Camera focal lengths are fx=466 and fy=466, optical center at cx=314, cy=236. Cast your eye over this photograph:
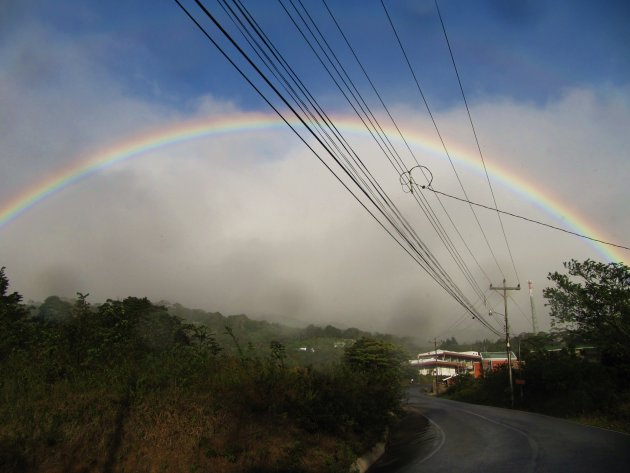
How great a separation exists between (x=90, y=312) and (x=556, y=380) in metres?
37.4

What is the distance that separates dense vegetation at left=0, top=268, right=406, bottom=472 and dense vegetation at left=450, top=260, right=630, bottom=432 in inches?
854

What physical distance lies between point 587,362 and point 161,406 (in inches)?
1482

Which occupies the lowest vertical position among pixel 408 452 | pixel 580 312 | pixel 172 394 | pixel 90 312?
pixel 408 452

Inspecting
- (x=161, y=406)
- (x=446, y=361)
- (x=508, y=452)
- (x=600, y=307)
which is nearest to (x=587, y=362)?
(x=600, y=307)

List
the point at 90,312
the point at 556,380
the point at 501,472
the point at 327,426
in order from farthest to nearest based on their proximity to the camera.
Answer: the point at 556,380 < the point at 90,312 < the point at 327,426 < the point at 501,472

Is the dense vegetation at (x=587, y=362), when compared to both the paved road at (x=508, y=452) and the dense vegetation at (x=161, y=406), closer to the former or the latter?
the paved road at (x=508, y=452)

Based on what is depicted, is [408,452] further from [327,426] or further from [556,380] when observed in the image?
[556,380]

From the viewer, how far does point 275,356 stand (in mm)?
14992

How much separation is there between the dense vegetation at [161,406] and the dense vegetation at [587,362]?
21.7m

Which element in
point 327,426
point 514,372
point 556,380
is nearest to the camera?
point 327,426

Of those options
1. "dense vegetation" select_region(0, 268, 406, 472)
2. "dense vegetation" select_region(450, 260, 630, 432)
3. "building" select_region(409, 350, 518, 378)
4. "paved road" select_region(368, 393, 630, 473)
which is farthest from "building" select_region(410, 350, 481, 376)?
"dense vegetation" select_region(0, 268, 406, 472)

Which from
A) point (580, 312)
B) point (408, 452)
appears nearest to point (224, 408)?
point (408, 452)

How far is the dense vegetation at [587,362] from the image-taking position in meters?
32.3

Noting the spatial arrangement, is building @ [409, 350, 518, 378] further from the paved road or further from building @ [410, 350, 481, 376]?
the paved road
